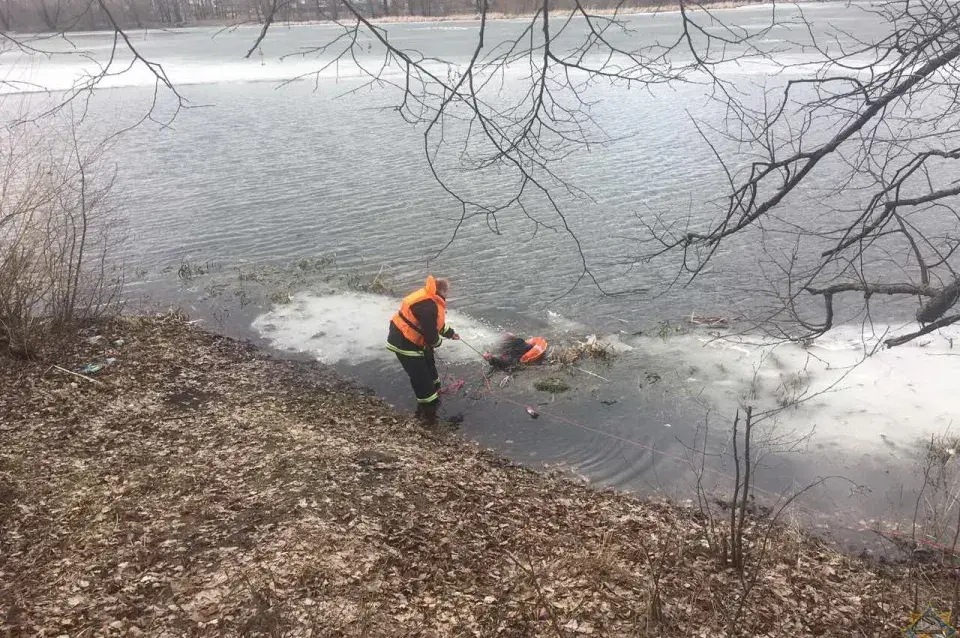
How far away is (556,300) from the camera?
10.6 metres

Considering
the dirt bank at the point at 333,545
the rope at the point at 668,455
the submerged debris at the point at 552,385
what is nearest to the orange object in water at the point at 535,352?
the submerged debris at the point at 552,385

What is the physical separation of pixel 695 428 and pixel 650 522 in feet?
6.53

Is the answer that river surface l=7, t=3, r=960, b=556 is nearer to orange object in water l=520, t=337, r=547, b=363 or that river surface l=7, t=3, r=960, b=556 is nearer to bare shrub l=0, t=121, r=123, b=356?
orange object in water l=520, t=337, r=547, b=363

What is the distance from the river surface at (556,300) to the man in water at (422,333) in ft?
1.77

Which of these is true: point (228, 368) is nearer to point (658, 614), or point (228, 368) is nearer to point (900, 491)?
point (658, 614)

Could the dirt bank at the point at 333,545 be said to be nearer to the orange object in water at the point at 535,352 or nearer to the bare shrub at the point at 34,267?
the bare shrub at the point at 34,267

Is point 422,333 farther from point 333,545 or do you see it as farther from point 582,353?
point 333,545

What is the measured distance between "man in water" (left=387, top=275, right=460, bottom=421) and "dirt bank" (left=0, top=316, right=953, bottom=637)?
74 cm

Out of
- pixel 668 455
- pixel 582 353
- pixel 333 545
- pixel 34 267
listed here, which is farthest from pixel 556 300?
pixel 34 267

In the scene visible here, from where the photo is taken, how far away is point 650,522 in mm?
5734

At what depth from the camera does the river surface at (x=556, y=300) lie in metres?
6.96

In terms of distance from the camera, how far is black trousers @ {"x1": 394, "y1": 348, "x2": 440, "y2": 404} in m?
7.56

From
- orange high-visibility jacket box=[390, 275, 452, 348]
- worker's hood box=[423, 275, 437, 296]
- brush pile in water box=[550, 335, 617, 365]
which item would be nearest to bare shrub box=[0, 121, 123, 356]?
orange high-visibility jacket box=[390, 275, 452, 348]

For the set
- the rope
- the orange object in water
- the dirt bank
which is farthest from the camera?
the orange object in water
